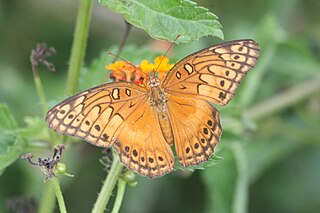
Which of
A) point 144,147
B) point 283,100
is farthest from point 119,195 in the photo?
point 283,100

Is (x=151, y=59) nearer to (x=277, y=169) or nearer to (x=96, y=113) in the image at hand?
(x=96, y=113)

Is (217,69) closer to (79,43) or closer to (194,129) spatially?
(194,129)

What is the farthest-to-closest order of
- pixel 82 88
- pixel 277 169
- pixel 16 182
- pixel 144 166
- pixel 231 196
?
pixel 277 169
pixel 16 182
pixel 231 196
pixel 82 88
pixel 144 166

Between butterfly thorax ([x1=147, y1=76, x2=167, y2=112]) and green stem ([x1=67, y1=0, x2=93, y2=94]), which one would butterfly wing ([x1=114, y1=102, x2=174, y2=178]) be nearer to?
butterfly thorax ([x1=147, y1=76, x2=167, y2=112])

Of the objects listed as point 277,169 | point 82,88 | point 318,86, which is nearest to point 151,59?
point 82,88

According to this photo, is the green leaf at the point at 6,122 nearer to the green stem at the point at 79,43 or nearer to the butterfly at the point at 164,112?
the green stem at the point at 79,43

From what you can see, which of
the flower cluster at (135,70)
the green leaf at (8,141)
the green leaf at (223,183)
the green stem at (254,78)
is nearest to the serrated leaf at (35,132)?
the green leaf at (8,141)
